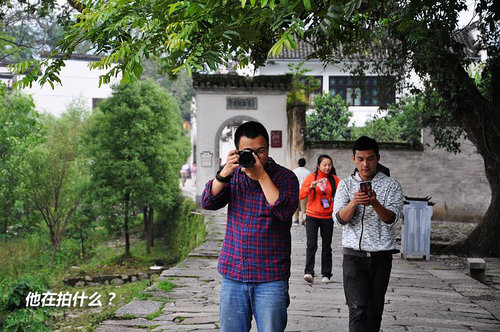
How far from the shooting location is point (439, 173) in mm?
19984

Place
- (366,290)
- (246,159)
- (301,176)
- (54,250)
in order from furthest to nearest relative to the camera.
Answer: (54,250), (301,176), (366,290), (246,159)

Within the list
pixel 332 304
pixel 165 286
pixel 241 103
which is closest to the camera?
pixel 332 304

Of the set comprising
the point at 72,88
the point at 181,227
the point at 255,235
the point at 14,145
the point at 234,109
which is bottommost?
the point at 181,227

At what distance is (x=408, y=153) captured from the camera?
20047 millimetres

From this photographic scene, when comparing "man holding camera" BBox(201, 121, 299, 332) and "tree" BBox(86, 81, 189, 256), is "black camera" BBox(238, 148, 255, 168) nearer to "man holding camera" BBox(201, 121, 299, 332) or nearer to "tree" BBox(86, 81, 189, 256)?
"man holding camera" BBox(201, 121, 299, 332)

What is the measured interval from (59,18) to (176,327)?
5.91 m

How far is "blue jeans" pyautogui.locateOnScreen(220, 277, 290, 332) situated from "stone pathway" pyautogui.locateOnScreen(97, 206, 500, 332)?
96.2 inches

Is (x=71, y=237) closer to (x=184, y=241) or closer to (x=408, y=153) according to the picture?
(x=184, y=241)

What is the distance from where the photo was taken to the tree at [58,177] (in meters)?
27.5

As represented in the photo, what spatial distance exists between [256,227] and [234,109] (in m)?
17.8

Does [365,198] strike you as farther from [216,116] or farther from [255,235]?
[216,116]

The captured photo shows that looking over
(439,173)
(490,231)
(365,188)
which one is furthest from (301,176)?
(365,188)

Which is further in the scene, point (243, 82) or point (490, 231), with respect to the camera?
point (243, 82)

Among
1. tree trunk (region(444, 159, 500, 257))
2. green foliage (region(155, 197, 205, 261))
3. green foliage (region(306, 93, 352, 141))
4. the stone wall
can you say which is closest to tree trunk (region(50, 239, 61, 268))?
green foliage (region(155, 197, 205, 261))
